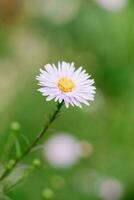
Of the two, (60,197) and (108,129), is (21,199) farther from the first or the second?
(108,129)

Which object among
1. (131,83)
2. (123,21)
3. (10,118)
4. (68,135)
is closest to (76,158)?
(68,135)

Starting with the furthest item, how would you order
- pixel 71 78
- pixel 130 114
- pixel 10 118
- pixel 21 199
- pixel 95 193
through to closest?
1. pixel 130 114
2. pixel 10 118
3. pixel 95 193
4. pixel 21 199
5. pixel 71 78

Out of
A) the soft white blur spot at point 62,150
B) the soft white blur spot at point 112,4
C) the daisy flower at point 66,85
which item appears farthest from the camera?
the soft white blur spot at point 112,4

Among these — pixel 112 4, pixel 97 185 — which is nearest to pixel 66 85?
pixel 97 185

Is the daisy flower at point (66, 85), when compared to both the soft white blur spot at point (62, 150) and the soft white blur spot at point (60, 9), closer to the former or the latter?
the soft white blur spot at point (62, 150)

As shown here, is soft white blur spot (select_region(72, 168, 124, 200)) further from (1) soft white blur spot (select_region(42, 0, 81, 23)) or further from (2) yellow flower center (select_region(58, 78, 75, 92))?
(2) yellow flower center (select_region(58, 78, 75, 92))

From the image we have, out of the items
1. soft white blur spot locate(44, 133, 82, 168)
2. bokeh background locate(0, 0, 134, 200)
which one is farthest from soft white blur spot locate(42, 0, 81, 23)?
soft white blur spot locate(44, 133, 82, 168)

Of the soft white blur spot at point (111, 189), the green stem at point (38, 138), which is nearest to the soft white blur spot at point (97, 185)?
the soft white blur spot at point (111, 189)

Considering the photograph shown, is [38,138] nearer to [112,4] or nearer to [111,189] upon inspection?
[111,189]
